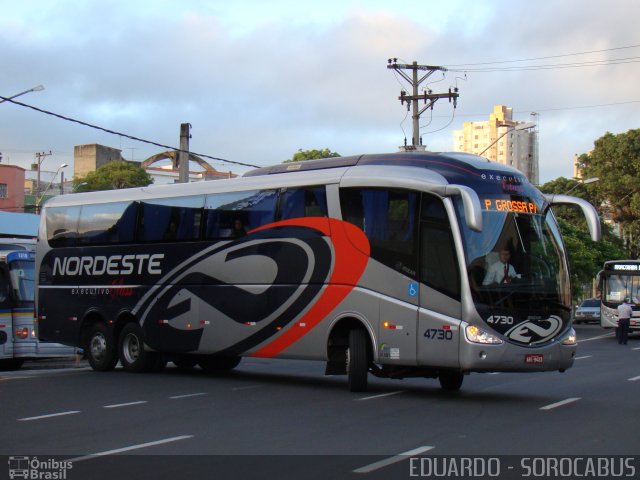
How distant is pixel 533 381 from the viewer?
1791 centimetres

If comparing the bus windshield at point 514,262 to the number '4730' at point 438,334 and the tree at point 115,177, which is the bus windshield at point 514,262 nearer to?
the number '4730' at point 438,334

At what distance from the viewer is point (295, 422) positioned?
12.0m

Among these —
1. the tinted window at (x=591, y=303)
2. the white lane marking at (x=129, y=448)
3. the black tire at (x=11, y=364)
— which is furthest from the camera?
the tinted window at (x=591, y=303)

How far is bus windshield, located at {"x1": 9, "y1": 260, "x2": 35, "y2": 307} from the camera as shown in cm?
2330

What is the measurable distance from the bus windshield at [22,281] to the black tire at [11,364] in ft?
5.19

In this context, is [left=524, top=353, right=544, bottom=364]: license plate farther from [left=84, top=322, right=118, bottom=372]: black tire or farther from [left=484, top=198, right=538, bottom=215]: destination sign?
[left=84, top=322, right=118, bottom=372]: black tire

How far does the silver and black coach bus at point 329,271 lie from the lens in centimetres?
1391

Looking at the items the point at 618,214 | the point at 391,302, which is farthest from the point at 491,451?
the point at 618,214

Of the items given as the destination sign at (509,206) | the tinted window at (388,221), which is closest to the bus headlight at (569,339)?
the destination sign at (509,206)

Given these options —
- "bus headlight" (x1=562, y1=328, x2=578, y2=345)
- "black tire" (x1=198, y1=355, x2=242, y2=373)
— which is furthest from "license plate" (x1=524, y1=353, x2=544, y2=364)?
"black tire" (x1=198, y1=355, x2=242, y2=373)

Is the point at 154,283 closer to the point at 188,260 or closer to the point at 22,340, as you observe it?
the point at 188,260

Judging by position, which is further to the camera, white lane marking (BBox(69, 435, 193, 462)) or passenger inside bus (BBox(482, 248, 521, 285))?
passenger inside bus (BBox(482, 248, 521, 285))

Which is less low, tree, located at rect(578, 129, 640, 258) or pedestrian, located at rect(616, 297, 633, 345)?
tree, located at rect(578, 129, 640, 258)

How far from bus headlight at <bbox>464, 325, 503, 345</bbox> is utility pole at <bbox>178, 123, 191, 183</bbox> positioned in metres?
17.7
